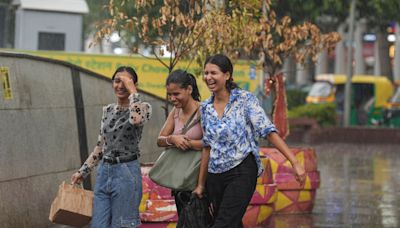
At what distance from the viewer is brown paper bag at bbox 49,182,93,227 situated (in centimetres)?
721

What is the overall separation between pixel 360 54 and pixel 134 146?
5951 centimetres

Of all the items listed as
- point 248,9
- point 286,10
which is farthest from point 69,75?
point 286,10

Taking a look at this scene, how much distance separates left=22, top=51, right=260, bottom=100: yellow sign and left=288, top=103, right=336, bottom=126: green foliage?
9.81 metres

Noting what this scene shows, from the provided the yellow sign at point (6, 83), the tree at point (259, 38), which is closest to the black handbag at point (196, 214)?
the yellow sign at point (6, 83)

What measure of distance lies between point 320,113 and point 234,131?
71.5ft

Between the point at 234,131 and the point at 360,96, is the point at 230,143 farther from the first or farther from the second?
the point at 360,96

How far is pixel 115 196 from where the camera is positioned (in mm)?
7000

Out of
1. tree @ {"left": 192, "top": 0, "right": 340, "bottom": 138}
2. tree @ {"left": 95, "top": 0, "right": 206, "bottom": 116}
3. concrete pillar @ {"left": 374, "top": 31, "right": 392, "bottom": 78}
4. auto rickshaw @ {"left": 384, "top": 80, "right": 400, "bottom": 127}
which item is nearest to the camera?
tree @ {"left": 95, "top": 0, "right": 206, "bottom": 116}

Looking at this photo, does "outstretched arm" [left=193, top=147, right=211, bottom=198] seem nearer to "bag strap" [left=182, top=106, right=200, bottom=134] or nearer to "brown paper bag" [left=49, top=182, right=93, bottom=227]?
"bag strap" [left=182, top=106, right=200, bottom=134]

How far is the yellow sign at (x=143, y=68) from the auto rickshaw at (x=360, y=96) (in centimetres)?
1430

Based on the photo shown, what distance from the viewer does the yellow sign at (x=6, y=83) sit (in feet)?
30.6

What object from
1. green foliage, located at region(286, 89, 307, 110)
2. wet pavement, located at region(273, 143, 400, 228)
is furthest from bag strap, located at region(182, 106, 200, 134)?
green foliage, located at region(286, 89, 307, 110)

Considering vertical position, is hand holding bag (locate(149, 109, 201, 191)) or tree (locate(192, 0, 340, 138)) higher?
tree (locate(192, 0, 340, 138))

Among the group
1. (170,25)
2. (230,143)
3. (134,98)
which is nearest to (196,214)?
(230,143)
